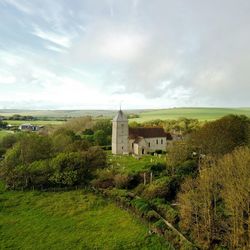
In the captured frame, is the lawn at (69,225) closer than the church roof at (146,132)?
Yes

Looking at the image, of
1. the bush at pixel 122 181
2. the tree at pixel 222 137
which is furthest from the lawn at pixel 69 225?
the tree at pixel 222 137

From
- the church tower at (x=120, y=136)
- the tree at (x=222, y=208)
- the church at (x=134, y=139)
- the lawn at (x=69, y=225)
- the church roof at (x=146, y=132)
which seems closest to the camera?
the tree at (x=222, y=208)

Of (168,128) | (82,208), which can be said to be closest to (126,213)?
(82,208)

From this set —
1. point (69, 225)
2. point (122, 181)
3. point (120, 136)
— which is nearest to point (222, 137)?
point (122, 181)

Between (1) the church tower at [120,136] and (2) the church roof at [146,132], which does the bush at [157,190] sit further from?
(2) the church roof at [146,132]

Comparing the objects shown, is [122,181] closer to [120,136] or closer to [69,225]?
[69,225]

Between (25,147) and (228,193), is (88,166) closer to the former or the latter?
(25,147)

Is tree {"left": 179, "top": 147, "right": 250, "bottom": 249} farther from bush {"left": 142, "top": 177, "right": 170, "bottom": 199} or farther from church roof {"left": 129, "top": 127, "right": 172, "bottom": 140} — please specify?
church roof {"left": 129, "top": 127, "right": 172, "bottom": 140}
